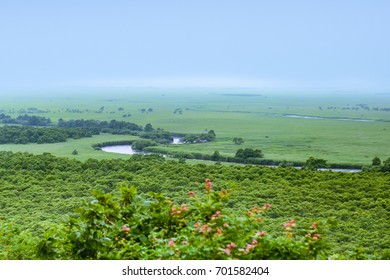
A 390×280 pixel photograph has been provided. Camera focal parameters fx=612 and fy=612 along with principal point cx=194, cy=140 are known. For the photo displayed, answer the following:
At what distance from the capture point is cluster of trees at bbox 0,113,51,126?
19141mm

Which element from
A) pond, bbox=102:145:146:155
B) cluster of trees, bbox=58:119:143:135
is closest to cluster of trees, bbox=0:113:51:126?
cluster of trees, bbox=58:119:143:135

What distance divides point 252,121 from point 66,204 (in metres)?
15.3

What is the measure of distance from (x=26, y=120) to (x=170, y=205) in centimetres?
1717

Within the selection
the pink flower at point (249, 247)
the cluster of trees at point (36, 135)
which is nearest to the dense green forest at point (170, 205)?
the pink flower at point (249, 247)

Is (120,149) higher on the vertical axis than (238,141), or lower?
lower

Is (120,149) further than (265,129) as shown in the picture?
No

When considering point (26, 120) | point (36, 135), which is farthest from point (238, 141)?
point (26, 120)

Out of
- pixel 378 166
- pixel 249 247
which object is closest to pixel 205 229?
pixel 249 247

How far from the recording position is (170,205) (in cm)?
330

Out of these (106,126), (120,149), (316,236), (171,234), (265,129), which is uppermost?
(316,236)

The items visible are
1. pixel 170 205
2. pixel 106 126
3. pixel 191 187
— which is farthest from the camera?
pixel 106 126

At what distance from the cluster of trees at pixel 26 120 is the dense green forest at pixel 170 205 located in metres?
7.03

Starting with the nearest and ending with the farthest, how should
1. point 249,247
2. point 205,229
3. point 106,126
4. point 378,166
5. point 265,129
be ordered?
point 249,247
point 205,229
point 378,166
point 106,126
point 265,129

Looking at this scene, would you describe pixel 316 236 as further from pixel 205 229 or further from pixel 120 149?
pixel 120 149
